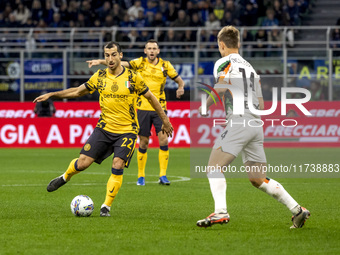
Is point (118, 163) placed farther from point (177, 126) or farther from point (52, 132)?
point (52, 132)

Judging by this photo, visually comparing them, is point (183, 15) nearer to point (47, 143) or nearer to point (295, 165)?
point (47, 143)

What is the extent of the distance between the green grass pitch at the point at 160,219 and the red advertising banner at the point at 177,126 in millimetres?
7139

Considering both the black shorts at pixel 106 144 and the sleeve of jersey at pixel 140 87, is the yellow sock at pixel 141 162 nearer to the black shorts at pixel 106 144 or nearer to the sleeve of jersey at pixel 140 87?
the black shorts at pixel 106 144

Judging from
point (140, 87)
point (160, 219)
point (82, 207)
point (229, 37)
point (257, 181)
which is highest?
point (229, 37)

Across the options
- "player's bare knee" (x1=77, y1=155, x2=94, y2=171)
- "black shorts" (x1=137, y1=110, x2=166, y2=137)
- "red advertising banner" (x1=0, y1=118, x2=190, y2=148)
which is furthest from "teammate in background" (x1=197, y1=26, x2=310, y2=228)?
"red advertising banner" (x1=0, y1=118, x2=190, y2=148)

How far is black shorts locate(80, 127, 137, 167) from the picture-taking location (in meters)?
9.52

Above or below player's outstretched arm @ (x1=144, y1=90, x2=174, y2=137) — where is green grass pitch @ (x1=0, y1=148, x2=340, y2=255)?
below

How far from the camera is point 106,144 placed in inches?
380

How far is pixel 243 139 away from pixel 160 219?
72.6 inches

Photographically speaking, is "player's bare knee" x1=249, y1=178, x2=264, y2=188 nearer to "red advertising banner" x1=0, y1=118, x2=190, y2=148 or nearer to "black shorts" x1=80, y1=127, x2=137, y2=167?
"black shorts" x1=80, y1=127, x2=137, y2=167

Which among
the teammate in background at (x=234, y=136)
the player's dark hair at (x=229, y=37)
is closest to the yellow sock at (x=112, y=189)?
the teammate in background at (x=234, y=136)

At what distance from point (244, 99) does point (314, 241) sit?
5.45 ft

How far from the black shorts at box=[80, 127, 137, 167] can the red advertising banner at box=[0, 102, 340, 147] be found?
13426mm

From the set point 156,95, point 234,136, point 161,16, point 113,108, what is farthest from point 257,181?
point 161,16
